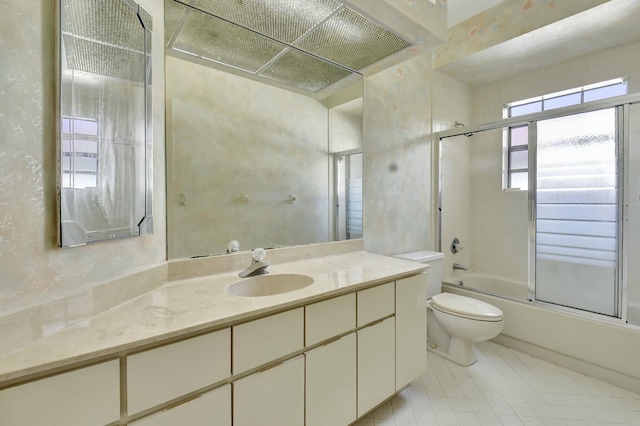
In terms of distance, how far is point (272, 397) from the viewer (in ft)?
3.44

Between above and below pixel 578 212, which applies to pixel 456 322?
below

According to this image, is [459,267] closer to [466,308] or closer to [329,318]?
[466,308]

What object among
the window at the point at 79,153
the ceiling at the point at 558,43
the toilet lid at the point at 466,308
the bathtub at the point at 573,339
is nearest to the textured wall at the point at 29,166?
the window at the point at 79,153

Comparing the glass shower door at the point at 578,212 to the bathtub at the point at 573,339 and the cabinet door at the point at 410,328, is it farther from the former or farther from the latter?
the cabinet door at the point at 410,328

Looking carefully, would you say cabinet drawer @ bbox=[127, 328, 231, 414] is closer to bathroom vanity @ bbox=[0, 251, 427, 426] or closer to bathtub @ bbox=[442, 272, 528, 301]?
bathroom vanity @ bbox=[0, 251, 427, 426]

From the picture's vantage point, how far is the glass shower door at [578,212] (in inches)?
78.7

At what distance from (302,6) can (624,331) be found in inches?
111

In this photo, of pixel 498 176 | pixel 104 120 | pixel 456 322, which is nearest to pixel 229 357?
pixel 104 120

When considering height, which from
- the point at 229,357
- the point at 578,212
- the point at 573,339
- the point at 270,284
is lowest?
the point at 573,339

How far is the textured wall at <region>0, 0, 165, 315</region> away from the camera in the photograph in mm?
708

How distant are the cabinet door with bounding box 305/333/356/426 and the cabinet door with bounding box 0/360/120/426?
0.68 meters

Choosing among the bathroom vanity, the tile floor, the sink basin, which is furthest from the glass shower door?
the sink basin

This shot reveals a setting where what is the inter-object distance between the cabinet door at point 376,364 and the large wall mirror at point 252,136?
744mm

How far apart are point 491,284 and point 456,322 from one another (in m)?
1.43
